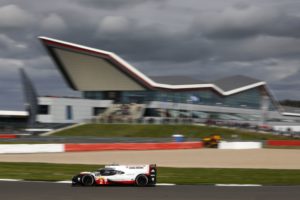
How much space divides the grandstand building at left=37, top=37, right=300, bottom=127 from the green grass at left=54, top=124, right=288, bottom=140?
40.4ft

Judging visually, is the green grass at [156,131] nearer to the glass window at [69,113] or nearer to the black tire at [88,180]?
the glass window at [69,113]

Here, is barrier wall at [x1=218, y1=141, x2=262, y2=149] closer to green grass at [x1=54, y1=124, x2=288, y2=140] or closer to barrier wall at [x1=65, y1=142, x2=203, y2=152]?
barrier wall at [x1=65, y1=142, x2=203, y2=152]

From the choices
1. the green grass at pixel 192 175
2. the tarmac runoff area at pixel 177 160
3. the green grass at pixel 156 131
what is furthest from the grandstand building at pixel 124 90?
the green grass at pixel 192 175

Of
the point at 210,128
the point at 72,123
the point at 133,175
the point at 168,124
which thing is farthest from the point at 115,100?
the point at 133,175

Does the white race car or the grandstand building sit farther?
the grandstand building

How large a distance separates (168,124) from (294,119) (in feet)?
210

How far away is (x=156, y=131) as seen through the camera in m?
80.0

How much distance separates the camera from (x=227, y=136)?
7556 cm

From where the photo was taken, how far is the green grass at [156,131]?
76625 millimetres

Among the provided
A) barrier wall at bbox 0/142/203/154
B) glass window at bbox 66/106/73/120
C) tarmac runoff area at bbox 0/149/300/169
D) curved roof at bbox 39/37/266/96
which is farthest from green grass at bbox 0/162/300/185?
curved roof at bbox 39/37/266/96

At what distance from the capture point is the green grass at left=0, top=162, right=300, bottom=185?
1800 centimetres

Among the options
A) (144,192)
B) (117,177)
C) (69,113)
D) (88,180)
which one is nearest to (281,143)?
(117,177)

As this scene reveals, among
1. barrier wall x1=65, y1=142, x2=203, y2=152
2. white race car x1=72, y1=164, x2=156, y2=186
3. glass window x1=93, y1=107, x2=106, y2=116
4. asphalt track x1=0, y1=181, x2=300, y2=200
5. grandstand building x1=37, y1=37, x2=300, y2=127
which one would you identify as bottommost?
barrier wall x1=65, y1=142, x2=203, y2=152

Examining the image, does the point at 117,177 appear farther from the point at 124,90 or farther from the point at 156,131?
the point at 124,90
